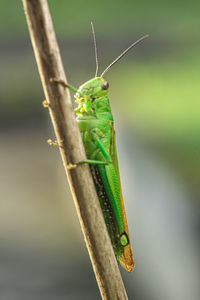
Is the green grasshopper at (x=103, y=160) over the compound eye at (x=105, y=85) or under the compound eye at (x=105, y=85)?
under

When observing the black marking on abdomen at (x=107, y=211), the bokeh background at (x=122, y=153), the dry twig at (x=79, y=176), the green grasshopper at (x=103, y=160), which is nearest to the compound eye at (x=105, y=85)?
the green grasshopper at (x=103, y=160)

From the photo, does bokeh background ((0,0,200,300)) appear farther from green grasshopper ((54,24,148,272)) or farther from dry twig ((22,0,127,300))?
dry twig ((22,0,127,300))

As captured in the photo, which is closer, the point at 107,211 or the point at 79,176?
the point at 79,176

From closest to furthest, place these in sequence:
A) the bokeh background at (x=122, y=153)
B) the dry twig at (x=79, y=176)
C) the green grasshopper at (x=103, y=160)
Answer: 1. the dry twig at (x=79, y=176)
2. the green grasshopper at (x=103, y=160)
3. the bokeh background at (x=122, y=153)

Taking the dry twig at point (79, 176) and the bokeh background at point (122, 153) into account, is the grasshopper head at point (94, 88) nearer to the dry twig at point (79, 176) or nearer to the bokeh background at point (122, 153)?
the dry twig at point (79, 176)

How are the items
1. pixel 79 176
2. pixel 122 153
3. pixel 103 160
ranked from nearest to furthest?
pixel 79 176 → pixel 103 160 → pixel 122 153

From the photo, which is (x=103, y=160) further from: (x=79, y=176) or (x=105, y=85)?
(x=79, y=176)

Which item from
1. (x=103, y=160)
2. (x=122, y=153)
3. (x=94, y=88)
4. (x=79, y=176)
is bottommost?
(x=79, y=176)

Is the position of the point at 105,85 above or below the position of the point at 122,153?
below

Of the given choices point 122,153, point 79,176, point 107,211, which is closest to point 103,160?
point 107,211
